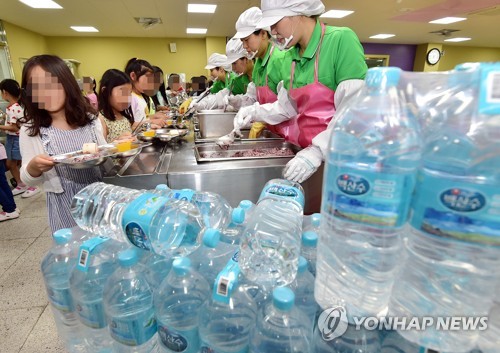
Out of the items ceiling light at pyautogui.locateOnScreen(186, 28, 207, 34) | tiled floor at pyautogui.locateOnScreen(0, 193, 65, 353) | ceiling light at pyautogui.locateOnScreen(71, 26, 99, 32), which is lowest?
tiled floor at pyautogui.locateOnScreen(0, 193, 65, 353)

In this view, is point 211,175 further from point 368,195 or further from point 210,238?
point 368,195

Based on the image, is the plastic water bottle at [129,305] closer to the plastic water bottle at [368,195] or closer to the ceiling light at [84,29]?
the plastic water bottle at [368,195]

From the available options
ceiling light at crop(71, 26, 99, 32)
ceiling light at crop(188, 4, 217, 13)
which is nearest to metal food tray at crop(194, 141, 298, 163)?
ceiling light at crop(188, 4, 217, 13)

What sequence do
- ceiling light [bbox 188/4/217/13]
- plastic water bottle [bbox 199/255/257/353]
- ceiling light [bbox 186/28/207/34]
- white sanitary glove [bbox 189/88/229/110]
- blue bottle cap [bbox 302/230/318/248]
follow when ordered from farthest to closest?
ceiling light [bbox 186/28/207/34], ceiling light [bbox 188/4/217/13], white sanitary glove [bbox 189/88/229/110], blue bottle cap [bbox 302/230/318/248], plastic water bottle [bbox 199/255/257/353]

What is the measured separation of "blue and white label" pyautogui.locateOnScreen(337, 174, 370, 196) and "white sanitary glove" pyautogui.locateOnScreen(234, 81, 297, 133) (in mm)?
1703

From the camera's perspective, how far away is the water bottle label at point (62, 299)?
3.01 feet

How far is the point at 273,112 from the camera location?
2.21 meters

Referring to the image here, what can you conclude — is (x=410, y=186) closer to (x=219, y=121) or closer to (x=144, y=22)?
(x=219, y=121)

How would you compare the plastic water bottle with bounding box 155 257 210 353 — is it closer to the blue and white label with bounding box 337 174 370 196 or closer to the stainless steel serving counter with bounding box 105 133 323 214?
the blue and white label with bounding box 337 174 370 196

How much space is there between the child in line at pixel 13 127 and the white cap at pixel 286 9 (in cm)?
417

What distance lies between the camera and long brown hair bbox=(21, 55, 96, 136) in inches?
60.1

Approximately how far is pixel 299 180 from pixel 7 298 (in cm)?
258

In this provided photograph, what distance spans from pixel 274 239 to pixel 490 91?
605 millimetres

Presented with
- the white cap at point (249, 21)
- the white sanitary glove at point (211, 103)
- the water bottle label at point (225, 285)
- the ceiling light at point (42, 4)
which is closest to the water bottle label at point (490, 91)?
the water bottle label at point (225, 285)
